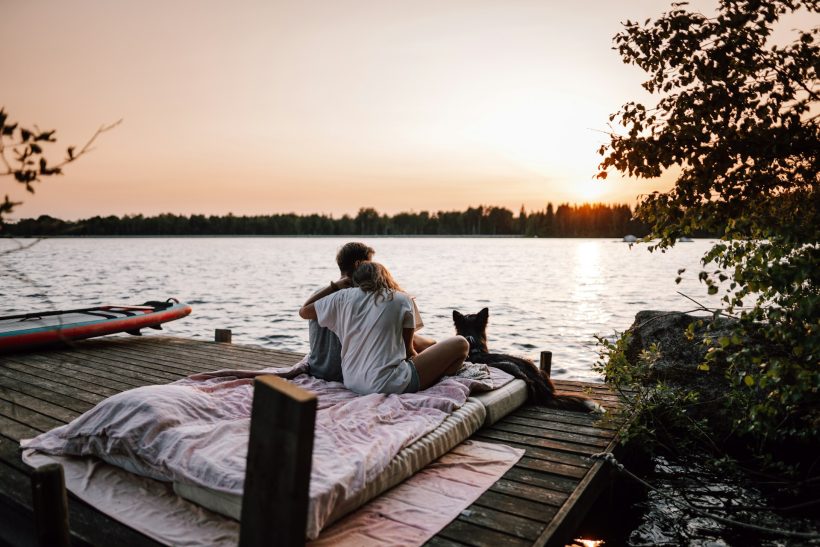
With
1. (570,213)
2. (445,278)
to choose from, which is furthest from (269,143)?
(570,213)

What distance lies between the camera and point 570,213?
12662 cm

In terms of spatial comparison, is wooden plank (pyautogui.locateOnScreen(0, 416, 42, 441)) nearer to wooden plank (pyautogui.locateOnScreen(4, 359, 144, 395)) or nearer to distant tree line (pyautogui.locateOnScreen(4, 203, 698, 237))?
wooden plank (pyautogui.locateOnScreen(4, 359, 144, 395))

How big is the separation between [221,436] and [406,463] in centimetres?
131

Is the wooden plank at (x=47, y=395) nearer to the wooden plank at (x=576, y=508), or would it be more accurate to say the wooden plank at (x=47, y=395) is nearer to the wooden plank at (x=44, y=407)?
the wooden plank at (x=44, y=407)

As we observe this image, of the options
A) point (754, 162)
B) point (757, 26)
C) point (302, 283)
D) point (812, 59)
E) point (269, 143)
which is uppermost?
point (269, 143)

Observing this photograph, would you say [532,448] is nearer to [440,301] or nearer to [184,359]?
[184,359]

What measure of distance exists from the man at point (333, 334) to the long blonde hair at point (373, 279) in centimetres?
28

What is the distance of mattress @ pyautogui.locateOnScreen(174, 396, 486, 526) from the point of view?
9.93ft

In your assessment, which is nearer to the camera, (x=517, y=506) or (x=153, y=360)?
(x=517, y=506)

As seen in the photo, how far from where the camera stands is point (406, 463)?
3721mm

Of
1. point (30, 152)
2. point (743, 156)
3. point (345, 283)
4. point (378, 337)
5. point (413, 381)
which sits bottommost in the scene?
point (413, 381)

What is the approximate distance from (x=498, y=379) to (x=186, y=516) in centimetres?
357

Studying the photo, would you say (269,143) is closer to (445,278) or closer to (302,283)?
(302,283)

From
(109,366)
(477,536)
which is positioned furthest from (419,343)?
(109,366)
